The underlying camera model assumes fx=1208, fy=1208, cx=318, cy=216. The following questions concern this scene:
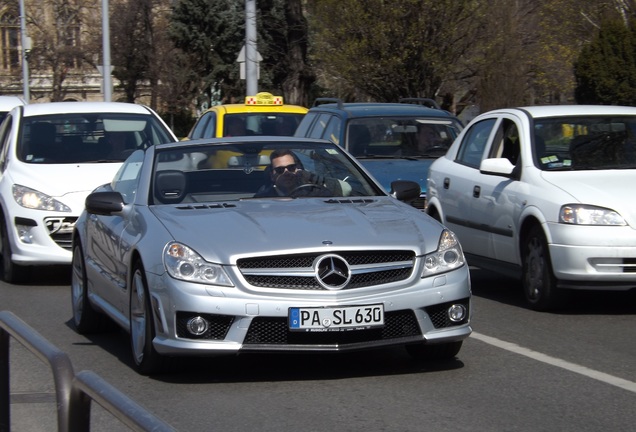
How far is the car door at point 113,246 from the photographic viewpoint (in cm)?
762

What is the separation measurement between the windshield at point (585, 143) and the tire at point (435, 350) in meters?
3.11

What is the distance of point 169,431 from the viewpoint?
2.54 m

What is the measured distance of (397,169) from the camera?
13633mm

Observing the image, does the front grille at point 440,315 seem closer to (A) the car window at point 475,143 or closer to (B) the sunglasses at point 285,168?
(B) the sunglasses at point 285,168

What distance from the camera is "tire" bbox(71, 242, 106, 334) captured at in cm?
870

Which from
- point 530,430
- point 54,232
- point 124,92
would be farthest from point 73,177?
point 124,92

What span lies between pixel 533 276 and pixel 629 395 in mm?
3322

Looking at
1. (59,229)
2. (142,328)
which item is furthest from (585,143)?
(59,229)

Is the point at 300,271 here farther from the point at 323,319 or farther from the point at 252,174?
the point at 252,174

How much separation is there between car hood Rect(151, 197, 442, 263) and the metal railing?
2.47m

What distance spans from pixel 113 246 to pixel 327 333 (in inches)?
76.3

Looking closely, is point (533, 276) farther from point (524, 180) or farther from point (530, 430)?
point (530, 430)

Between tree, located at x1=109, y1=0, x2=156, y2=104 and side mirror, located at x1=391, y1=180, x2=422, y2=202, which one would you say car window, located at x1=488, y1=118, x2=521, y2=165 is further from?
tree, located at x1=109, y1=0, x2=156, y2=104

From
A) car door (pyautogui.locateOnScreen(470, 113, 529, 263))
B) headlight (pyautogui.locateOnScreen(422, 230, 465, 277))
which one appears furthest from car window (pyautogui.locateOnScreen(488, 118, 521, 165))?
headlight (pyautogui.locateOnScreen(422, 230, 465, 277))
